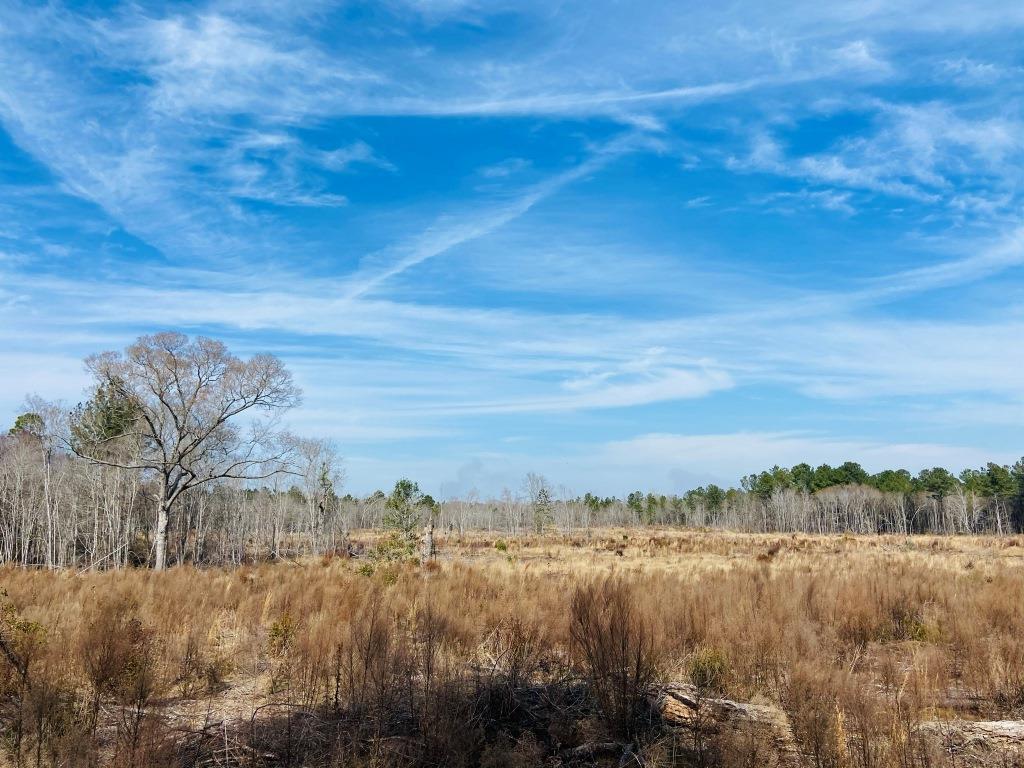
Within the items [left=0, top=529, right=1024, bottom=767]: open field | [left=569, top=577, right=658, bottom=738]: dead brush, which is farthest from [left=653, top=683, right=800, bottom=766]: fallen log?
[left=569, top=577, right=658, bottom=738]: dead brush

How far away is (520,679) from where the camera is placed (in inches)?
242

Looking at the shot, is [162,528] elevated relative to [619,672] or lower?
lower

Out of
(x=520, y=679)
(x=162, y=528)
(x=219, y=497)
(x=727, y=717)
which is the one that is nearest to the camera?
(x=727, y=717)

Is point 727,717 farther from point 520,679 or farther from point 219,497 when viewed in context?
point 219,497

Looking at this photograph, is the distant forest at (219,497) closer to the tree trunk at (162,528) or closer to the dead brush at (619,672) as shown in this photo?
the tree trunk at (162,528)

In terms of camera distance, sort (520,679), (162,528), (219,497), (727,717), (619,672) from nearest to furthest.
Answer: (727,717) → (619,672) → (520,679) → (162,528) → (219,497)

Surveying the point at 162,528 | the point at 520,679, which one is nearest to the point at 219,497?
the point at 162,528

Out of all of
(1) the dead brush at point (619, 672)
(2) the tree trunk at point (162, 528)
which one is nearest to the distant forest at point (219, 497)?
(2) the tree trunk at point (162, 528)

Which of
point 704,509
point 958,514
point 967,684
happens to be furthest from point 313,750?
point 704,509

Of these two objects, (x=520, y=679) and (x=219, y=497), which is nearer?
(x=520, y=679)

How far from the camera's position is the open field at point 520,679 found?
4.41 metres

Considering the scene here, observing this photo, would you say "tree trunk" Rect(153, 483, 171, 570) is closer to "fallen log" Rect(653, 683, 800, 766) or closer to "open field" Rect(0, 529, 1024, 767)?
"open field" Rect(0, 529, 1024, 767)

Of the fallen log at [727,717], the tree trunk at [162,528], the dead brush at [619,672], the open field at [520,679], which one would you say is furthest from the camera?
the tree trunk at [162,528]

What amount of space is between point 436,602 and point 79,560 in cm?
4308
